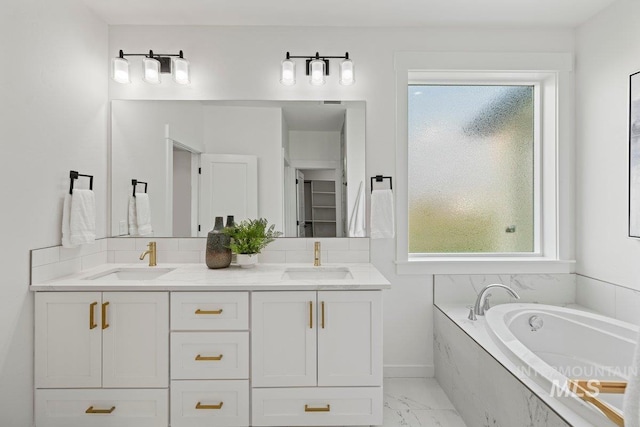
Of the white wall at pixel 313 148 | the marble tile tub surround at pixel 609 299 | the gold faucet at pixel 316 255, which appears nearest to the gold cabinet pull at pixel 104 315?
the gold faucet at pixel 316 255

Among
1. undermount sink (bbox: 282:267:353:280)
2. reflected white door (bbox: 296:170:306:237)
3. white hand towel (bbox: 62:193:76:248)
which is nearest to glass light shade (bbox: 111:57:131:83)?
white hand towel (bbox: 62:193:76:248)

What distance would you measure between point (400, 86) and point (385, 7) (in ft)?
1.59

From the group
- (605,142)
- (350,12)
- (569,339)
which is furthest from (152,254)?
(605,142)

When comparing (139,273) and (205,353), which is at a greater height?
(139,273)

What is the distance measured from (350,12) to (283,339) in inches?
77.3

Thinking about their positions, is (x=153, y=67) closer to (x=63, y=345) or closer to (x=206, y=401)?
(x=63, y=345)

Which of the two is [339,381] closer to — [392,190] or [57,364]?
[392,190]

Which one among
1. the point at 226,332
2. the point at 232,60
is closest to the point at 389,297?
the point at 226,332

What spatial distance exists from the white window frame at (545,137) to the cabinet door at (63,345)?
1.81 meters

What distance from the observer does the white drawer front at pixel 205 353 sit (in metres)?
1.87

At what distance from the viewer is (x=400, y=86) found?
2.53 metres

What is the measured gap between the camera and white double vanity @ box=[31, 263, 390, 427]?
1.87 m

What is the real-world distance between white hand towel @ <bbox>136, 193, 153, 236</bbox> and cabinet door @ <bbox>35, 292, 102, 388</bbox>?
28.7 inches

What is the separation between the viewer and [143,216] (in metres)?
2.54
